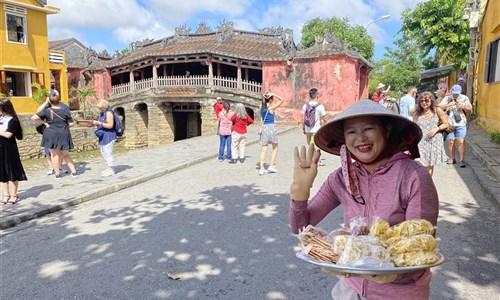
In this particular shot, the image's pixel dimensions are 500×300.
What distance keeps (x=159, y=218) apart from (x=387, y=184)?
4.17 meters

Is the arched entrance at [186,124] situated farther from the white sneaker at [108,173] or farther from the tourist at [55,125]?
the tourist at [55,125]

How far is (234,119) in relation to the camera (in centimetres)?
938

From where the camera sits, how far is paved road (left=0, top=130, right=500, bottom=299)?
328cm

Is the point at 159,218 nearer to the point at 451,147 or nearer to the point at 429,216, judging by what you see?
the point at 429,216

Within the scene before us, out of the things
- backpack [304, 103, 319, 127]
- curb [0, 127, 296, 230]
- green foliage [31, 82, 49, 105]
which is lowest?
curb [0, 127, 296, 230]

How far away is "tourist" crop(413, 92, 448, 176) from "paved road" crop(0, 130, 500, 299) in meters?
0.66

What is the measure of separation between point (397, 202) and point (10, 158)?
5.96 metres

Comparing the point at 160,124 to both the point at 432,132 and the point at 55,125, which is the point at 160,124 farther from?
the point at 432,132

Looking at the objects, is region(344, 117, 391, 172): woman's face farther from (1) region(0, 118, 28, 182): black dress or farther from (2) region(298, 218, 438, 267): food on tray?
(1) region(0, 118, 28, 182): black dress

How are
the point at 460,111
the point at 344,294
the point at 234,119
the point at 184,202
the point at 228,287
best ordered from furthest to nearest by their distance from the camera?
the point at 234,119
the point at 460,111
the point at 184,202
the point at 228,287
the point at 344,294

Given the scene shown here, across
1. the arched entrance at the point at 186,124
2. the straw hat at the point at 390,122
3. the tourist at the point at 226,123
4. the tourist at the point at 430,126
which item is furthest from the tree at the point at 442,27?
the straw hat at the point at 390,122

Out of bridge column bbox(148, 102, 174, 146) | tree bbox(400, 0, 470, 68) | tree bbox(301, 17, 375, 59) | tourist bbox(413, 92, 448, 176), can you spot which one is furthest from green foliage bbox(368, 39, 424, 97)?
tourist bbox(413, 92, 448, 176)

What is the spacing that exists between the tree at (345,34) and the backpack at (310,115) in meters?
34.7

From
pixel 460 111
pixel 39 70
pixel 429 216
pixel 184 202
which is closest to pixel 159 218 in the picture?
pixel 184 202
